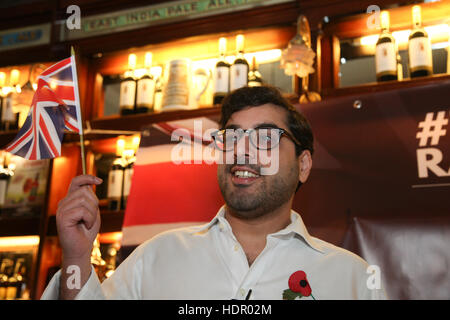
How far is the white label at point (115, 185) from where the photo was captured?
253cm

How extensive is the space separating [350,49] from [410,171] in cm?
87

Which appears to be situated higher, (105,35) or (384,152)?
(105,35)

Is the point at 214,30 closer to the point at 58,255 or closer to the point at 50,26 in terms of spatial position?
the point at 50,26

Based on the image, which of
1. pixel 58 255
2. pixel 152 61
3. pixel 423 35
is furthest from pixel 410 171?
pixel 58 255

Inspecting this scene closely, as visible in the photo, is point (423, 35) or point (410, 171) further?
point (423, 35)

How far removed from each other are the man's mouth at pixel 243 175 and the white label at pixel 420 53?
103 cm

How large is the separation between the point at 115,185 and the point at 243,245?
1302 millimetres

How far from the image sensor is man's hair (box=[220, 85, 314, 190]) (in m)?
1.50

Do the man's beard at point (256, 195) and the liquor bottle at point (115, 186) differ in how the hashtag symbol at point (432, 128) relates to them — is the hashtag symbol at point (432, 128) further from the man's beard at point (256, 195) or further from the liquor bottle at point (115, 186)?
the liquor bottle at point (115, 186)

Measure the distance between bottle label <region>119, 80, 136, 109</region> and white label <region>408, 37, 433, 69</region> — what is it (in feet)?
4.29

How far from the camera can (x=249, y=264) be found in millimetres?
1312

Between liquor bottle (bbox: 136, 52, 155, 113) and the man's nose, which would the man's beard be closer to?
the man's nose

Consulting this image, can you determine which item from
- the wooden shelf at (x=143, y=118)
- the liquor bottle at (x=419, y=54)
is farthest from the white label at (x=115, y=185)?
the liquor bottle at (x=419, y=54)

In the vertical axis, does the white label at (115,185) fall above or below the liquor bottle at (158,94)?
below
